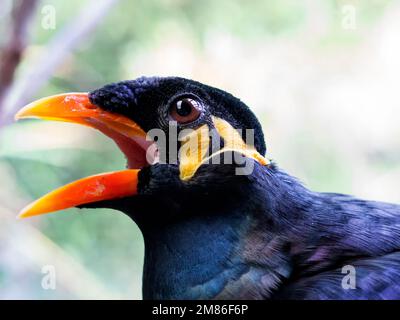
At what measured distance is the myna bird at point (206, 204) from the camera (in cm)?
216

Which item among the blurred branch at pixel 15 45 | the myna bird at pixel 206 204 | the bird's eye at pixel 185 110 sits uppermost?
the blurred branch at pixel 15 45

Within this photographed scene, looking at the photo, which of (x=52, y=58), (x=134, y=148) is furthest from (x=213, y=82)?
(x=134, y=148)

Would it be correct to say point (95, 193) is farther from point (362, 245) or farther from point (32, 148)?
point (32, 148)

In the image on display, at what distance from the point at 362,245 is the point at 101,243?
5.03m

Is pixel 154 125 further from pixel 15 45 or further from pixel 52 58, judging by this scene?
pixel 52 58

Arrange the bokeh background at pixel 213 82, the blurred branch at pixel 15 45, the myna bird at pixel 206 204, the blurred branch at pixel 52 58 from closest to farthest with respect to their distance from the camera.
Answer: the myna bird at pixel 206 204 < the blurred branch at pixel 15 45 < the blurred branch at pixel 52 58 < the bokeh background at pixel 213 82

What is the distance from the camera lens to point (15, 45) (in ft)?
8.96

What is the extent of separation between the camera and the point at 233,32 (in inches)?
254

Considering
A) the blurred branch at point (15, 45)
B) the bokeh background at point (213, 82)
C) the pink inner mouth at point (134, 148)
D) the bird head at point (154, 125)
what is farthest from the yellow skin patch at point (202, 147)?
the bokeh background at point (213, 82)

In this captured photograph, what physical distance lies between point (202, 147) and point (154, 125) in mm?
168

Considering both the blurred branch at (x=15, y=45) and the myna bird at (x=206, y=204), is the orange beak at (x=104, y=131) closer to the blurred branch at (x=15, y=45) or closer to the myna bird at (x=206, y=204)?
the myna bird at (x=206, y=204)

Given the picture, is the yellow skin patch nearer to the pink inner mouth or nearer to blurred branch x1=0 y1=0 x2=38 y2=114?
the pink inner mouth
